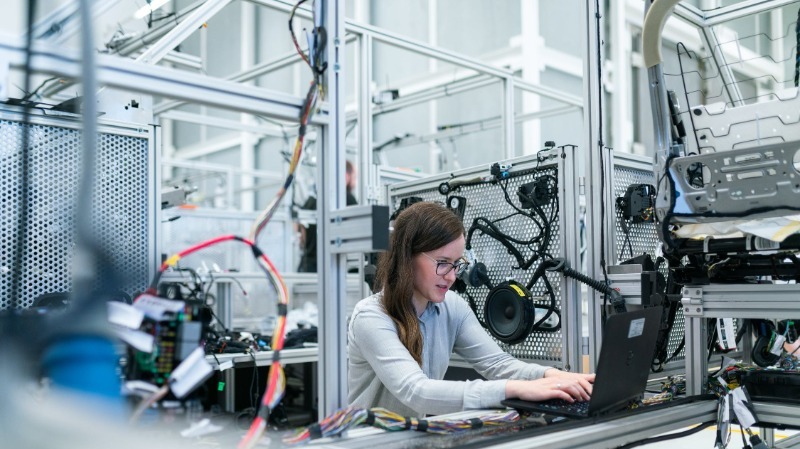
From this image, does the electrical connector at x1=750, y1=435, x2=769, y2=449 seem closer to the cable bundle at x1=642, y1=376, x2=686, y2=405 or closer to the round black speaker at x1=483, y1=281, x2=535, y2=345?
the cable bundle at x1=642, y1=376, x2=686, y2=405

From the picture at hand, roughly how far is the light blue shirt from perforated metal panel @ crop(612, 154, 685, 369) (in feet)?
1.36

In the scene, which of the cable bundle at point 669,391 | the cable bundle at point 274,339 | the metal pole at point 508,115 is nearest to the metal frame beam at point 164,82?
the cable bundle at point 274,339

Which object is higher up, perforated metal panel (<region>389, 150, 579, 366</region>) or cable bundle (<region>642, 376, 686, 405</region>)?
perforated metal panel (<region>389, 150, 579, 366</region>)

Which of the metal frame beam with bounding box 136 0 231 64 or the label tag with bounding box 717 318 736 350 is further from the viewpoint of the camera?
the metal frame beam with bounding box 136 0 231 64

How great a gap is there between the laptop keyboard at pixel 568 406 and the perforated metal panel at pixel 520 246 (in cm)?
54

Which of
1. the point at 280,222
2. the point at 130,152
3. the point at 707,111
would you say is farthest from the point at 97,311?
the point at 280,222

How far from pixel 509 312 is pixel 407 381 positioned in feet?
1.94

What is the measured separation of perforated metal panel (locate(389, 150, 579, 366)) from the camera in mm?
1751

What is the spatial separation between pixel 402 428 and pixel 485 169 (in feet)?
3.62

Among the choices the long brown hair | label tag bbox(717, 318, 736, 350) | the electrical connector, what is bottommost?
the electrical connector

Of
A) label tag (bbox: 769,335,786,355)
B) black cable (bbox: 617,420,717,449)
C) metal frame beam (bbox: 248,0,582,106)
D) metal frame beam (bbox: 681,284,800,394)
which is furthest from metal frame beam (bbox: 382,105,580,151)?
black cable (bbox: 617,420,717,449)

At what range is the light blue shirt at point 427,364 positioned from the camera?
1.21 m

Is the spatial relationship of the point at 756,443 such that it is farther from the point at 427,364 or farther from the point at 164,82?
the point at 164,82

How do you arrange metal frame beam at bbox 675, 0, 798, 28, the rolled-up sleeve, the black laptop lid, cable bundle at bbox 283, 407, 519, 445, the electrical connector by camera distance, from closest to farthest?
cable bundle at bbox 283, 407, 519, 445 < the black laptop lid < the rolled-up sleeve < the electrical connector < metal frame beam at bbox 675, 0, 798, 28
